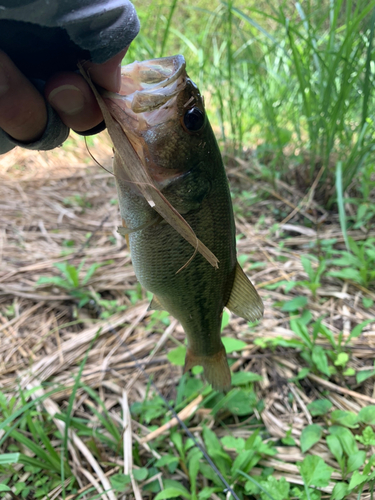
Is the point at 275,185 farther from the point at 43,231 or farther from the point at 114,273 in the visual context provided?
the point at 43,231

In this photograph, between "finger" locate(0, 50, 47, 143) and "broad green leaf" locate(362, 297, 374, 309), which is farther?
"broad green leaf" locate(362, 297, 374, 309)

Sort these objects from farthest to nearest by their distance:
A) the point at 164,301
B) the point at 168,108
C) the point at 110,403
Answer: the point at 110,403 → the point at 164,301 → the point at 168,108

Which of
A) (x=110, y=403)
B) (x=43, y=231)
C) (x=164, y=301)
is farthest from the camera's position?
(x=43, y=231)

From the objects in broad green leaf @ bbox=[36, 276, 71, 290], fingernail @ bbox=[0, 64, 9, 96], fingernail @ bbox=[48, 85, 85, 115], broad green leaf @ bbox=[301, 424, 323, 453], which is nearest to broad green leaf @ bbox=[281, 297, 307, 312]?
broad green leaf @ bbox=[301, 424, 323, 453]

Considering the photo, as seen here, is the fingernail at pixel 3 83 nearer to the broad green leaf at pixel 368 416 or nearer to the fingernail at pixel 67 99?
the fingernail at pixel 67 99

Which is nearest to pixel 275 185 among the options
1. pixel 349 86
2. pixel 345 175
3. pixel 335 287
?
pixel 345 175

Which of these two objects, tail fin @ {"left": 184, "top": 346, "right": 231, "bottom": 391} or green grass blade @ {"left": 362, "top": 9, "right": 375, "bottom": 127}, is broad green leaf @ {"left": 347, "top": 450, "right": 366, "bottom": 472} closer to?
tail fin @ {"left": 184, "top": 346, "right": 231, "bottom": 391}

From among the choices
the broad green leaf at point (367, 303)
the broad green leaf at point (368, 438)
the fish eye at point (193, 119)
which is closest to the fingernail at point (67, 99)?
the fish eye at point (193, 119)

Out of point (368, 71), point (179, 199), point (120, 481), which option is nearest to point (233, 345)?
point (120, 481)
